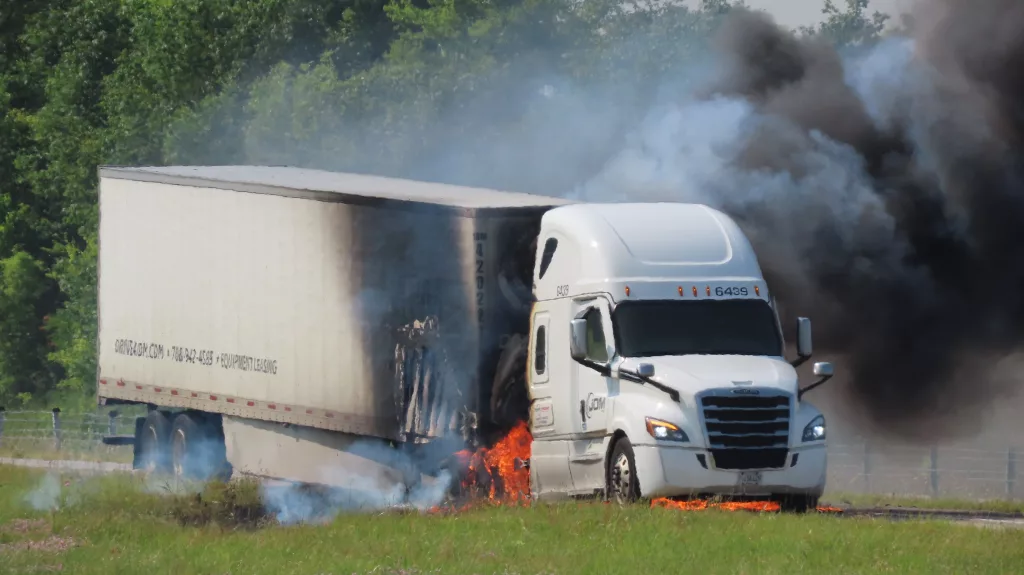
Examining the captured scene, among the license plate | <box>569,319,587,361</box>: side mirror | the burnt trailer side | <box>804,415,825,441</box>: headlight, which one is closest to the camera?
the license plate

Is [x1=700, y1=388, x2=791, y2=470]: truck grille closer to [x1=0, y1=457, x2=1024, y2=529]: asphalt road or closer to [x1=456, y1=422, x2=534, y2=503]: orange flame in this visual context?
[x1=0, y1=457, x2=1024, y2=529]: asphalt road

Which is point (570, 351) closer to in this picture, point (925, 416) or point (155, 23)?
point (925, 416)

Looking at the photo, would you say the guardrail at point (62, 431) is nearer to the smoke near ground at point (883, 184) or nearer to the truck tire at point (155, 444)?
the truck tire at point (155, 444)

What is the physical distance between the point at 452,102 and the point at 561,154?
6.06 meters

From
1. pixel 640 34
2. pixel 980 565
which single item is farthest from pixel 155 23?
pixel 980 565

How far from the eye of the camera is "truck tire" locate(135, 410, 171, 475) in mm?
29672

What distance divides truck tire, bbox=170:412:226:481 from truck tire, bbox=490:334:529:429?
7.09 m

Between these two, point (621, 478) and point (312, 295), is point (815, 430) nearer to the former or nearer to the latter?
point (621, 478)

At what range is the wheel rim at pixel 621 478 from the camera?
2017cm

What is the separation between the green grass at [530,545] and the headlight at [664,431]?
946 mm

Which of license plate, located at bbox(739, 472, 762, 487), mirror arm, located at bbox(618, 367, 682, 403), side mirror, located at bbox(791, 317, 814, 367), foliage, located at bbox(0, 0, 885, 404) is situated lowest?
license plate, located at bbox(739, 472, 762, 487)

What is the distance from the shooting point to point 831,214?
34312 mm

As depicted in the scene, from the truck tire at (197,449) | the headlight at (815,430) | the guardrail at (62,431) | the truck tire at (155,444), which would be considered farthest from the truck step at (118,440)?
the headlight at (815,430)

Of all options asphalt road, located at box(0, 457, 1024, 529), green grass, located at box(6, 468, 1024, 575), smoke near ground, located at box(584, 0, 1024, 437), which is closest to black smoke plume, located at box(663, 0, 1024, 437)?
smoke near ground, located at box(584, 0, 1024, 437)
